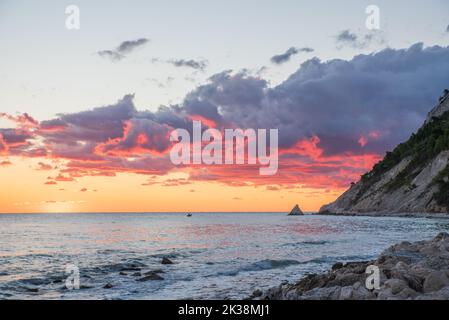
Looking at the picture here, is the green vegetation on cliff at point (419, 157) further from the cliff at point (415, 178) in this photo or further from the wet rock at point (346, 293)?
the wet rock at point (346, 293)

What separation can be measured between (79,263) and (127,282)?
13.5m

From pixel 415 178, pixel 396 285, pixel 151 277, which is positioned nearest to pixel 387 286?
pixel 396 285

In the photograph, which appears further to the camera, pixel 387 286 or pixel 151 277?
pixel 151 277

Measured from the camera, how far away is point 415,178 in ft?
465

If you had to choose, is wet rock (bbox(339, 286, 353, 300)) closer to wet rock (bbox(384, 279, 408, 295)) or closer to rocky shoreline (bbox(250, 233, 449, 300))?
rocky shoreline (bbox(250, 233, 449, 300))

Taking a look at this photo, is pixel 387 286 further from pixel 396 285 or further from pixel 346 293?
pixel 346 293

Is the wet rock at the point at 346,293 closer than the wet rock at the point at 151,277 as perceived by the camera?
Yes

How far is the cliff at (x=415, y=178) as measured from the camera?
12900 centimetres

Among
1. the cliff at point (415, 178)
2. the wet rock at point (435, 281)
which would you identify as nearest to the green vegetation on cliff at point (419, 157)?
the cliff at point (415, 178)

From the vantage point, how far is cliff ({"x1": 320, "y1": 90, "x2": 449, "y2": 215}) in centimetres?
12900
